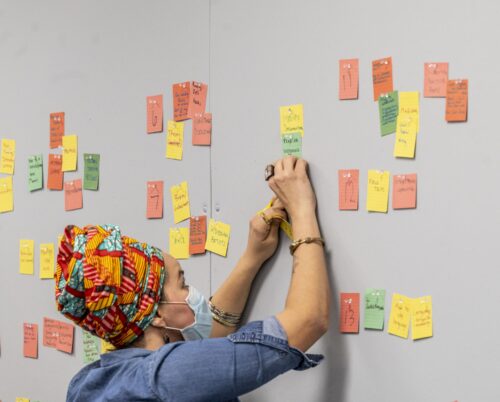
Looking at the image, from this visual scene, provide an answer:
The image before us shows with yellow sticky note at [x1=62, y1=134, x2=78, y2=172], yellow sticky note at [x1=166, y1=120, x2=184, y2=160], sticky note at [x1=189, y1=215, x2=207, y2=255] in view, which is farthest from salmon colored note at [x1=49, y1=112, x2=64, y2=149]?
sticky note at [x1=189, y1=215, x2=207, y2=255]

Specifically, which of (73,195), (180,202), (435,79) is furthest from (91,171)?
(435,79)

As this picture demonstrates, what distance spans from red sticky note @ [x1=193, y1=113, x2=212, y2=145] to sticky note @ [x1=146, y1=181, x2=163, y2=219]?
6.7 inches

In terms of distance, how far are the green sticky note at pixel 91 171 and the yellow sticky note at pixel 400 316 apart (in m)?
0.94

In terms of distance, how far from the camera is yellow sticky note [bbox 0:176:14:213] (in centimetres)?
207

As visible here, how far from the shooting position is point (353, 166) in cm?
144

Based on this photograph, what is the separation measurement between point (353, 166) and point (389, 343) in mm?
397

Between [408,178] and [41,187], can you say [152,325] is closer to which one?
[408,178]

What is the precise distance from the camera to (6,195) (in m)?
2.08

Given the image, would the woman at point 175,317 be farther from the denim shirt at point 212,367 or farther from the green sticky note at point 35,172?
the green sticky note at point 35,172

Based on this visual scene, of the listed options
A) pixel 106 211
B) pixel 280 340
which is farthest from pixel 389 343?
pixel 106 211

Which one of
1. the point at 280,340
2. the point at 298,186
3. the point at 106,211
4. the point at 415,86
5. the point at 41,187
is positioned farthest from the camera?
the point at 41,187

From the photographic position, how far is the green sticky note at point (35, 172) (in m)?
2.00

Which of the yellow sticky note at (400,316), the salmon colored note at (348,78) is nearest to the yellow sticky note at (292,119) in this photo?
the salmon colored note at (348,78)

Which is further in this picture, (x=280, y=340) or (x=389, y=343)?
(x=389, y=343)
